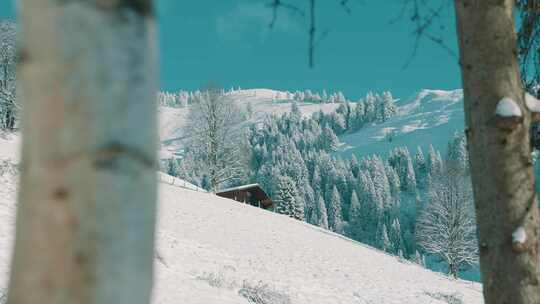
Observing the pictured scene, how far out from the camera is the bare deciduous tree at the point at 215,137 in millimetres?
33562

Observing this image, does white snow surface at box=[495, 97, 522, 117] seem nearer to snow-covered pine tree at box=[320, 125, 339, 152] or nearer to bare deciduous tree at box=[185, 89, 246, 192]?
bare deciduous tree at box=[185, 89, 246, 192]

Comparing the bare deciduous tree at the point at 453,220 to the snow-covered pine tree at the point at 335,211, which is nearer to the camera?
the bare deciduous tree at the point at 453,220

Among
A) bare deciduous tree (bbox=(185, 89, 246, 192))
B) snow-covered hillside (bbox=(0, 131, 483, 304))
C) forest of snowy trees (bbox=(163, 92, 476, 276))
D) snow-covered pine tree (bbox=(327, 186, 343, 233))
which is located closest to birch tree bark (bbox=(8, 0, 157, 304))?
snow-covered hillside (bbox=(0, 131, 483, 304))

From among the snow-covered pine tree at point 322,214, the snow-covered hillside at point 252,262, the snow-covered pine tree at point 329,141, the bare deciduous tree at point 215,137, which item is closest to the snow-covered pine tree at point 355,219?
the snow-covered pine tree at point 322,214

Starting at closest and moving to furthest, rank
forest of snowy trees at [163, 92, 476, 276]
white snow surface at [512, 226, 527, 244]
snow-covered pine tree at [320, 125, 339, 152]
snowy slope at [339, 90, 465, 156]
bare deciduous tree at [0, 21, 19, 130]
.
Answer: white snow surface at [512, 226, 527, 244]
bare deciduous tree at [0, 21, 19, 130]
forest of snowy trees at [163, 92, 476, 276]
snowy slope at [339, 90, 465, 156]
snow-covered pine tree at [320, 125, 339, 152]

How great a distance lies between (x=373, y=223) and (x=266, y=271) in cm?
8841

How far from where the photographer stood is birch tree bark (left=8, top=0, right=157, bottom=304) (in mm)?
619

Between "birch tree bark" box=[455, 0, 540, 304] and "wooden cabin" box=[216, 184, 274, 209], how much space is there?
104 ft

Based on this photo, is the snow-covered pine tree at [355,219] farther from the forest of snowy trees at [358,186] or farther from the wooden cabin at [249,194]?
the wooden cabin at [249,194]

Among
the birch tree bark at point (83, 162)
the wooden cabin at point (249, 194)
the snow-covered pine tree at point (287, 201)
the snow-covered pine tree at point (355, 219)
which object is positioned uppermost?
the birch tree bark at point (83, 162)

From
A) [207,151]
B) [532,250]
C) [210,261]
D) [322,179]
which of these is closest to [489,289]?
[532,250]

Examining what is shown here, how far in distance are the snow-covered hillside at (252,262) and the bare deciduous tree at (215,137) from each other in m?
9.81

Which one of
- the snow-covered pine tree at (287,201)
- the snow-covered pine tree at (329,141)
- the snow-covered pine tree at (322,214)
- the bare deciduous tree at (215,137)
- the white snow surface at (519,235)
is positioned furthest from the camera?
the snow-covered pine tree at (329,141)

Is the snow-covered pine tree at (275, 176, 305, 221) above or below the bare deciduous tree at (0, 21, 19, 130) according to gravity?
below
